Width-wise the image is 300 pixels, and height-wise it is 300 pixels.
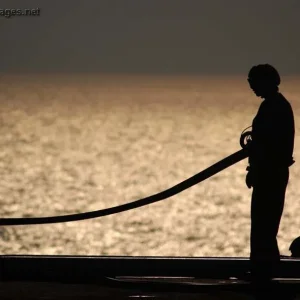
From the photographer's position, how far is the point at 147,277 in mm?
9688

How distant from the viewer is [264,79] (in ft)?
29.3

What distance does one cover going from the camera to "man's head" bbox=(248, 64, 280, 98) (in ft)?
29.3

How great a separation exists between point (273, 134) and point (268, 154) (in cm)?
15

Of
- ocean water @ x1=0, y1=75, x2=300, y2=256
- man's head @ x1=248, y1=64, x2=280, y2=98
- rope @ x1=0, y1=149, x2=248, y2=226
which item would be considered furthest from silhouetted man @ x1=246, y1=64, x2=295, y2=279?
ocean water @ x1=0, y1=75, x2=300, y2=256

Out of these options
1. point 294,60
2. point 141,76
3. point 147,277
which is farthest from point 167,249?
point 141,76

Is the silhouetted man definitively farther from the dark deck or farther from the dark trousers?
the dark deck

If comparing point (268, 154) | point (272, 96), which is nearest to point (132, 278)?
point (268, 154)

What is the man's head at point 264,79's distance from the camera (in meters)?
8.92

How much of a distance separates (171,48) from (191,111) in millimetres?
25446

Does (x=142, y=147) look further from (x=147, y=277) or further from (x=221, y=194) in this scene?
(x=147, y=277)

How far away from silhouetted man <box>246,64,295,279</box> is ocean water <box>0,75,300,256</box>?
827 inches

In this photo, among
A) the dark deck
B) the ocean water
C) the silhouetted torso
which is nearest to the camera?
the silhouetted torso

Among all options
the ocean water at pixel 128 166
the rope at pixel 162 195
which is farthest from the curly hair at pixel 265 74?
the ocean water at pixel 128 166

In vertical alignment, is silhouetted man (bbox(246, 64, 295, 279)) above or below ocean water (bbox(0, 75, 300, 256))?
below
